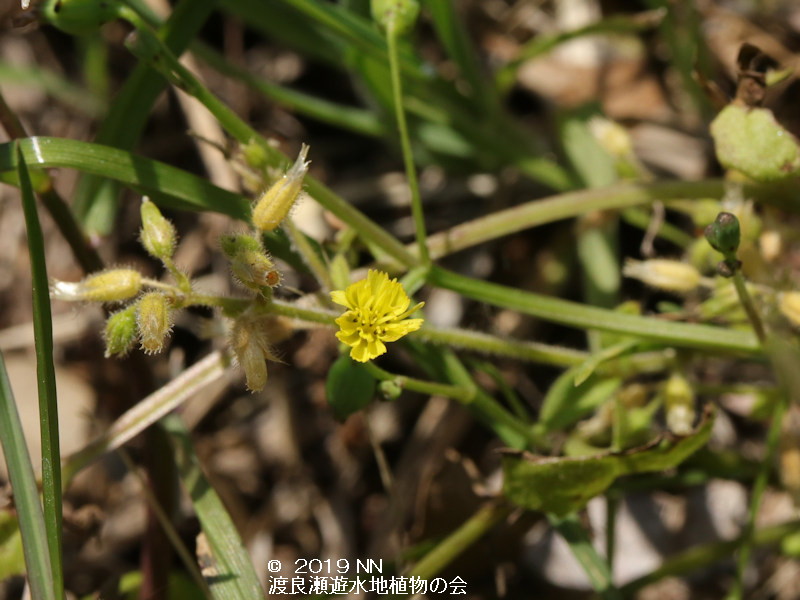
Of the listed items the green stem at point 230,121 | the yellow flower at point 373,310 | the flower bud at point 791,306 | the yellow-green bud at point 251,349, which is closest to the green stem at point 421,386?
the yellow flower at point 373,310

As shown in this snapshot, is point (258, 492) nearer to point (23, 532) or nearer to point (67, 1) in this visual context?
point (23, 532)

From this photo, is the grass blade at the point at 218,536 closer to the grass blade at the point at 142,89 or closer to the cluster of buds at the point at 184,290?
the cluster of buds at the point at 184,290

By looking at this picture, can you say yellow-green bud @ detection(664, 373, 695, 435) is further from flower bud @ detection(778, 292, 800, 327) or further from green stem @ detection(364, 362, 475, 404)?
green stem @ detection(364, 362, 475, 404)

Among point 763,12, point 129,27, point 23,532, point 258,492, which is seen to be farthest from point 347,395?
point 763,12

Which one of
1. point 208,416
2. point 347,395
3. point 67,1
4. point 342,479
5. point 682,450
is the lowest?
point 682,450

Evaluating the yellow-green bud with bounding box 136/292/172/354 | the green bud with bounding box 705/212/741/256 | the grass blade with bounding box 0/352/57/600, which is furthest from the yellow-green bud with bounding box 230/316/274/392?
the green bud with bounding box 705/212/741/256

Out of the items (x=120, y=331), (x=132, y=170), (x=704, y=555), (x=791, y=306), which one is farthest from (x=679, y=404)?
(x=132, y=170)
